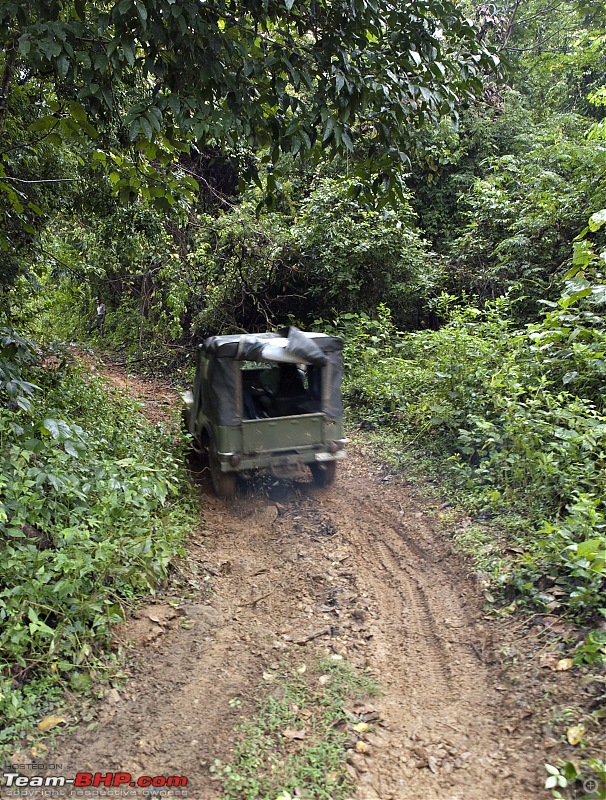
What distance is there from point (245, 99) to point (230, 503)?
13.2ft

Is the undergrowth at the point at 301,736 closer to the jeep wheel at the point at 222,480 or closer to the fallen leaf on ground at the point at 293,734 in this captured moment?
the fallen leaf on ground at the point at 293,734

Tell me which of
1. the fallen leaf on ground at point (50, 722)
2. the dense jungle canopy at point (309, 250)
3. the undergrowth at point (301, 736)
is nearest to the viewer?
the undergrowth at point (301, 736)

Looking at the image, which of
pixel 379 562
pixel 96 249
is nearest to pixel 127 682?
pixel 379 562

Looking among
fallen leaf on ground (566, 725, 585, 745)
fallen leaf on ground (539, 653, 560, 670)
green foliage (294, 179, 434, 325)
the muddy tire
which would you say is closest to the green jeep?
the muddy tire

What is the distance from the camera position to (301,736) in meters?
3.24

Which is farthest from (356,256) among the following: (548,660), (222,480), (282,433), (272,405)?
(548,660)

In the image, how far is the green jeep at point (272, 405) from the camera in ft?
19.5

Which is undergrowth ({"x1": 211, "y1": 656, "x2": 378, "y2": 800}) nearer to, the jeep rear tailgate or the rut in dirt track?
the rut in dirt track

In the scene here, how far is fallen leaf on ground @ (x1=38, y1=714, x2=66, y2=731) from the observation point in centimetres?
315

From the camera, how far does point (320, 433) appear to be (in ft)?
20.5

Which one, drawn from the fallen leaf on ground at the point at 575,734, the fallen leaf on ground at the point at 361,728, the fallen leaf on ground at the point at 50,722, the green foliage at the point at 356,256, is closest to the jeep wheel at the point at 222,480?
the fallen leaf on ground at the point at 50,722

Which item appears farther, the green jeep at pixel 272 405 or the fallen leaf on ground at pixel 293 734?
the green jeep at pixel 272 405

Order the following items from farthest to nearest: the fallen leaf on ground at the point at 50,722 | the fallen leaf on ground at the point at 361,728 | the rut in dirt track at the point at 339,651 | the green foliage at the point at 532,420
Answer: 1. the green foliage at the point at 532,420
2. the fallen leaf on ground at the point at 361,728
3. the fallen leaf on ground at the point at 50,722
4. the rut in dirt track at the point at 339,651

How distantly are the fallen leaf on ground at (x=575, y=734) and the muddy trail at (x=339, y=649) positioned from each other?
0.18 meters
